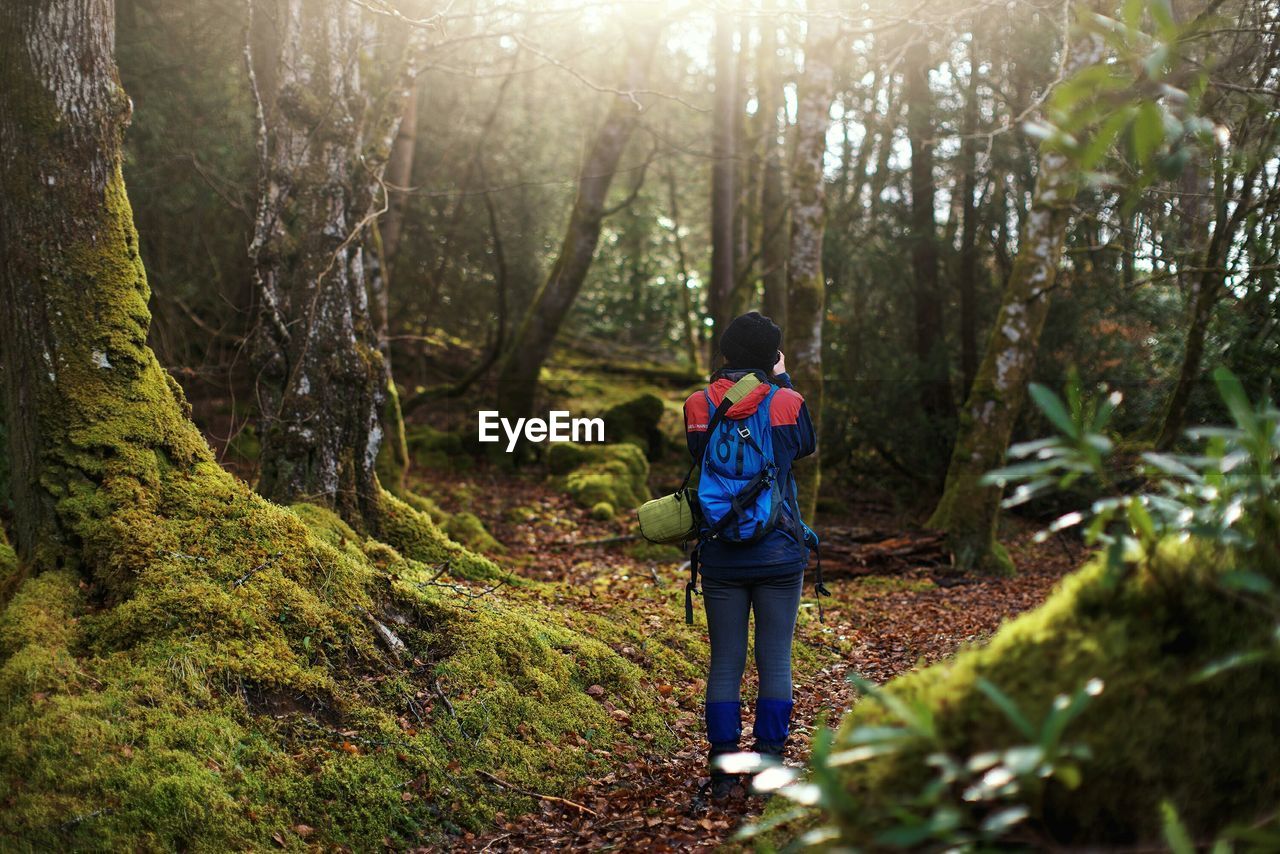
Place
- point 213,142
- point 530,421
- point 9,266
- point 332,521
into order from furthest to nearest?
1. point 530,421
2. point 213,142
3. point 332,521
4. point 9,266

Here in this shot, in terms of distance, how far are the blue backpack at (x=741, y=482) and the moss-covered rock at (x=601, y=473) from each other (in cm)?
862

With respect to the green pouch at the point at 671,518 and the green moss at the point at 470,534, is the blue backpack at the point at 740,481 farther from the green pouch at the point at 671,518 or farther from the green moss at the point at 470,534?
the green moss at the point at 470,534

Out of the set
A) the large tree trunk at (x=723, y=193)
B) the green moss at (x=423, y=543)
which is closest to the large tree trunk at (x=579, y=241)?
the large tree trunk at (x=723, y=193)

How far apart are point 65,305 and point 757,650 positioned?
12.2 ft

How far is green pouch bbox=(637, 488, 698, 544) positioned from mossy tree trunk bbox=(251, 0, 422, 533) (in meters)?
3.26

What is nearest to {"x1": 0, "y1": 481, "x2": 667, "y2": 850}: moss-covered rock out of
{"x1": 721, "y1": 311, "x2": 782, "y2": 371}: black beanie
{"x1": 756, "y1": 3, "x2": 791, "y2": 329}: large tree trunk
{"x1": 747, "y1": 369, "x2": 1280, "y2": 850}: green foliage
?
{"x1": 721, "y1": 311, "x2": 782, "y2": 371}: black beanie

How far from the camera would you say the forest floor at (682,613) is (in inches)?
179

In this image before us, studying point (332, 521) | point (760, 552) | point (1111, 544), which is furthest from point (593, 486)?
point (1111, 544)

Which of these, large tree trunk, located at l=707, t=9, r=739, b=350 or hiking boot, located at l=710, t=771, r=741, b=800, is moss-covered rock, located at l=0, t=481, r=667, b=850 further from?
large tree trunk, located at l=707, t=9, r=739, b=350

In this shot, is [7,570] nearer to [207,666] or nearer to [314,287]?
[207,666]

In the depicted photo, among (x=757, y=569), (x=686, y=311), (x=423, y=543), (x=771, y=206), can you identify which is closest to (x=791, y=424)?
(x=757, y=569)

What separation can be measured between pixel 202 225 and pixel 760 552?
47.5 ft

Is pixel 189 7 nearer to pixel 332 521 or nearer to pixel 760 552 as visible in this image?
pixel 332 521

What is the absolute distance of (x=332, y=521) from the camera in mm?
6742
